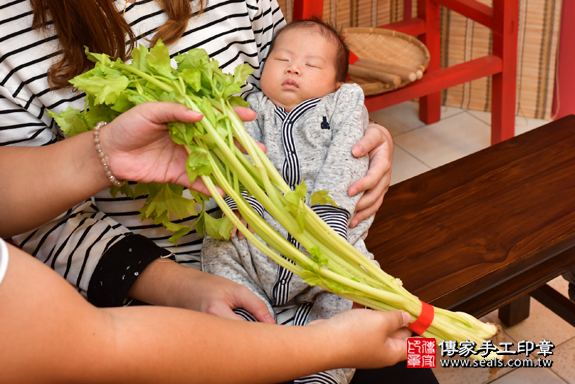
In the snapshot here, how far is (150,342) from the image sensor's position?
755mm

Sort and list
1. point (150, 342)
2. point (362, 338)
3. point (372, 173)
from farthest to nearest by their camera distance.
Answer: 1. point (372, 173)
2. point (362, 338)
3. point (150, 342)

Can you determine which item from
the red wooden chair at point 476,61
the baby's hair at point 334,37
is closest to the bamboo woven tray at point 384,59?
the red wooden chair at point 476,61

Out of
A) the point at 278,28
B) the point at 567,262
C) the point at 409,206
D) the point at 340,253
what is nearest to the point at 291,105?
the point at 278,28

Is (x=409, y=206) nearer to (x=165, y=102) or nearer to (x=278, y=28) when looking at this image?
(x=278, y=28)

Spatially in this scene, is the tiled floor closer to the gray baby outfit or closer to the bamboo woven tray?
the bamboo woven tray

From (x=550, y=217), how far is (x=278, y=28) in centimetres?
89

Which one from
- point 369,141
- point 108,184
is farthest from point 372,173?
point 108,184

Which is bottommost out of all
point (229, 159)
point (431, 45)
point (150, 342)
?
point (431, 45)

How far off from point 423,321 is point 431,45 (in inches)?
83.8

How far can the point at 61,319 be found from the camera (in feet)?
2.26

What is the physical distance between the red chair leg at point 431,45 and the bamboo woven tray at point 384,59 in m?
0.20

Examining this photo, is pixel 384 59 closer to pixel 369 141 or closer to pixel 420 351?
pixel 369 141

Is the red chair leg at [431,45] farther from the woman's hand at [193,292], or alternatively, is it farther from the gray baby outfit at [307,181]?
the woman's hand at [193,292]

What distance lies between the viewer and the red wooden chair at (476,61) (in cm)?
226
